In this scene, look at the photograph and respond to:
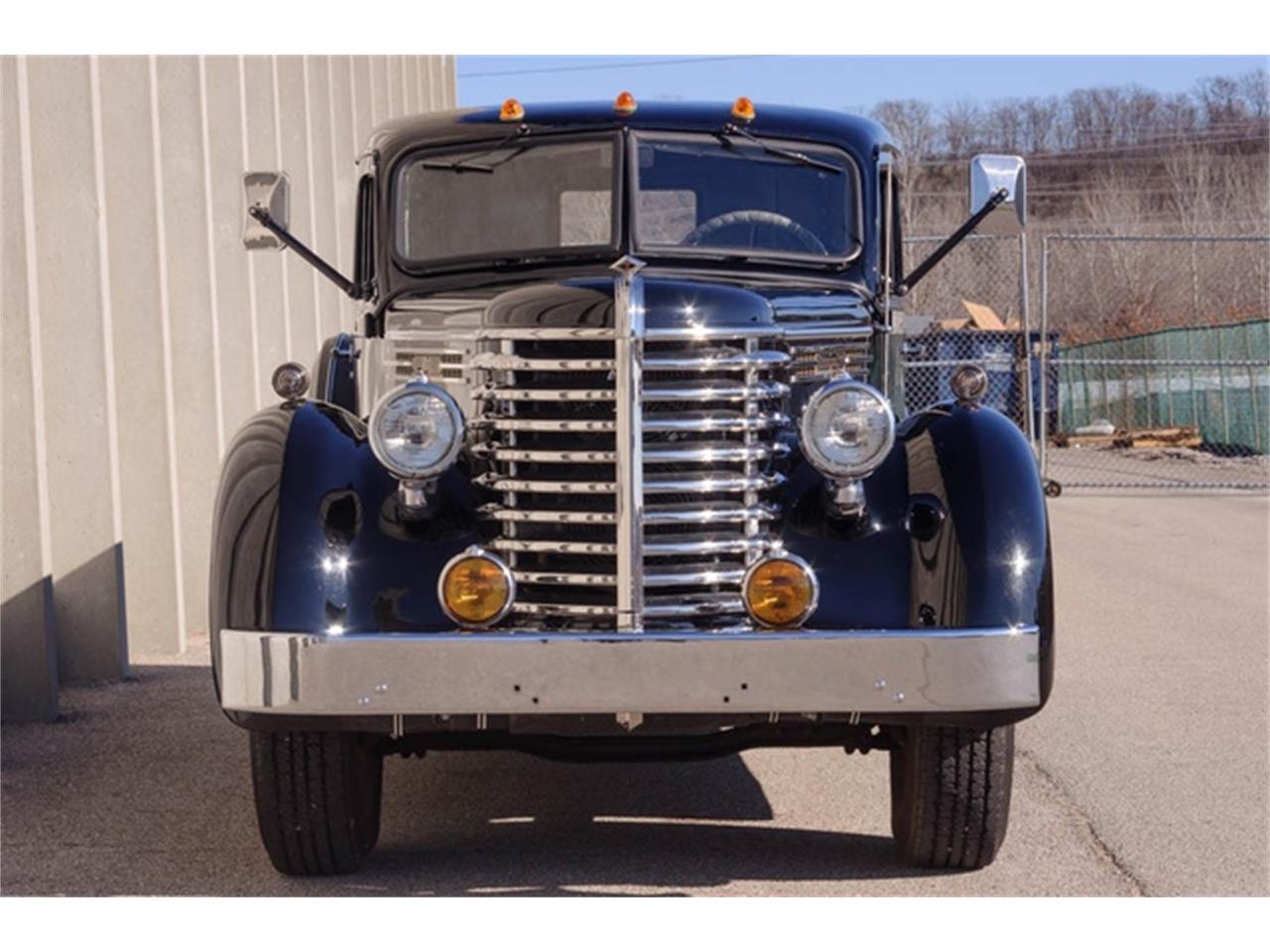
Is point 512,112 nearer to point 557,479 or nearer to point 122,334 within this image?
point 557,479

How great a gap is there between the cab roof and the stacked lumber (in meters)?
16.7

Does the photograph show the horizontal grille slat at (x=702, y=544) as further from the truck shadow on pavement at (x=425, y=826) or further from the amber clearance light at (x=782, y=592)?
the truck shadow on pavement at (x=425, y=826)

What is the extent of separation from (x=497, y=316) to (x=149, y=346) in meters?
4.35

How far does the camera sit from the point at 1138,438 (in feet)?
74.8

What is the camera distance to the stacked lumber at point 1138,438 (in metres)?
22.5

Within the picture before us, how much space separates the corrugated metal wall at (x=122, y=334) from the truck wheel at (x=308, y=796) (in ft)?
9.05

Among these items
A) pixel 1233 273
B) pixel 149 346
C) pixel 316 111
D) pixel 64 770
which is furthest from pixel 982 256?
pixel 64 770

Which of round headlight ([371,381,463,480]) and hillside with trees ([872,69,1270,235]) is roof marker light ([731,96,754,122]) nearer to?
round headlight ([371,381,463,480])

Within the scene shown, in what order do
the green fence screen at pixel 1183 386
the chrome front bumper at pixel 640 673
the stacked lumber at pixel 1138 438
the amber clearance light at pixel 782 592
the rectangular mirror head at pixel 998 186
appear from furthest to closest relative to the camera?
the stacked lumber at pixel 1138 438 → the green fence screen at pixel 1183 386 → the rectangular mirror head at pixel 998 186 → the amber clearance light at pixel 782 592 → the chrome front bumper at pixel 640 673

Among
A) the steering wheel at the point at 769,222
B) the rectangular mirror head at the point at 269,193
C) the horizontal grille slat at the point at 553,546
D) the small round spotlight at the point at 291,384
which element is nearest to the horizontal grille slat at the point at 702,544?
the horizontal grille slat at the point at 553,546

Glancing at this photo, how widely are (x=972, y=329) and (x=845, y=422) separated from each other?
17.8 meters

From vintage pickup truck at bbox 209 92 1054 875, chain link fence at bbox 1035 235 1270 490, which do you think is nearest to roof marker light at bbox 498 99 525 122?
vintage pickup truck at bbox 209 92 1054 875

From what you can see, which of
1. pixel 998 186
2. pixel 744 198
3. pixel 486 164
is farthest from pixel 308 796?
pixel 998 186

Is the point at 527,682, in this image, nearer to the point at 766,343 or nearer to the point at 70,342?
the point at 766,343
